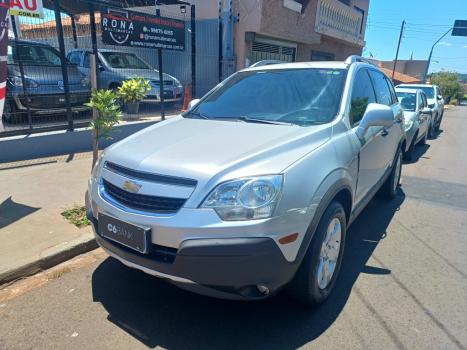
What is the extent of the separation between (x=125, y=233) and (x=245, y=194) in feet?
2.85

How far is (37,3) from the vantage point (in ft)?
21.0

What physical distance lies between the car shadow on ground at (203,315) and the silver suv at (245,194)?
0.65 feet

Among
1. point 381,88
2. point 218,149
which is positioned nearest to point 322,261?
point 218,149

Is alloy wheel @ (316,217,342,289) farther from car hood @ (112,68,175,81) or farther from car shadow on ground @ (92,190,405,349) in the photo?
car hood @ (112,68,175,81)

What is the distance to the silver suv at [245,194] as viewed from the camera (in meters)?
2.18

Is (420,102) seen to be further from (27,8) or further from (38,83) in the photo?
(27,8)

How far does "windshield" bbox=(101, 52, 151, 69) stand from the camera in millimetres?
9430

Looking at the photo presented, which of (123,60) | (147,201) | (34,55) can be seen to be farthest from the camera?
(123,60)

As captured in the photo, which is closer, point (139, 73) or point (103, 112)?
point (103, 112)

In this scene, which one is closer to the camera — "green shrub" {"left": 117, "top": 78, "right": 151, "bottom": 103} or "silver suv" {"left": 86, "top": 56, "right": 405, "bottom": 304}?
"silver suv" {"left": 86, "top": 56, "right": 405, "bottom": 304}

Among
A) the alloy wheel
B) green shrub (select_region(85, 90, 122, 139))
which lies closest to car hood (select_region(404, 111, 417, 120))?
the alloy wheel

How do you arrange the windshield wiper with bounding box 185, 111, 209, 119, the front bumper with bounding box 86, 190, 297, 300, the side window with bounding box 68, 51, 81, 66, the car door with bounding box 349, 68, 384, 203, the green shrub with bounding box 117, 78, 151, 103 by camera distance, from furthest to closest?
the side window with bounding box 68, 51, 81, 66, the green shrub with bounding box 117, 78, 151, 103, the windshield wiper with bounding box 185, 111, 209, 119, the car door with bounding box 349, 68, 384, 203, the front bumper with bounding box 86, 190, 297, 300

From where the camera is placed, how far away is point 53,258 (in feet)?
11.2

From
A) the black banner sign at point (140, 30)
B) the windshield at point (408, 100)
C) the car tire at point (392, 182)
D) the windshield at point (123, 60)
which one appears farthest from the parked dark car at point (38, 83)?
the windshield at point (408, 100)
